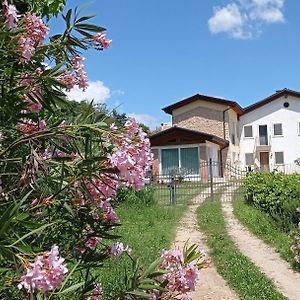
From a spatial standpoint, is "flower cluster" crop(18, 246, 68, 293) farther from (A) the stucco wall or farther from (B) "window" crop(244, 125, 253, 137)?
(B) "window" crop(244, 125, 253, 137)

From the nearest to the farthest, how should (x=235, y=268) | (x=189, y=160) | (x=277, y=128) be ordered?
1. (x=235, y=268)
2. (x=189, y=160)
3. (x=277, y=128)

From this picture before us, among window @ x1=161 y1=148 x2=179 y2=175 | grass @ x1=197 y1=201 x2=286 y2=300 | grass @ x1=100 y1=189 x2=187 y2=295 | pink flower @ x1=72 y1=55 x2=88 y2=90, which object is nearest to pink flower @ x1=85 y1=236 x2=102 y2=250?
pink flower @ x1=72 y1=55 x2=88 y2=90

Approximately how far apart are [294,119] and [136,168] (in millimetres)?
36258

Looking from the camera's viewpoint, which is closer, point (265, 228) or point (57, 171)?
point (57, 171)

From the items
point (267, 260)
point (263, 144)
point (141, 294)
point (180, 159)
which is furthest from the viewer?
point (263, 144)

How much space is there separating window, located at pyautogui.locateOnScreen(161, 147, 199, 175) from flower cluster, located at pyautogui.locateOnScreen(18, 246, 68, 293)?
2850cm

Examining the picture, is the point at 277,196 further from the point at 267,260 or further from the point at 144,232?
the point at 267,260

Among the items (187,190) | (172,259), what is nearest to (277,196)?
(187,190)

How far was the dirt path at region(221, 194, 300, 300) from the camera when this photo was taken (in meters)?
6.59

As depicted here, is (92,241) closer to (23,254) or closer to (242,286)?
(23,254)

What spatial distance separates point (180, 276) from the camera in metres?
2.01

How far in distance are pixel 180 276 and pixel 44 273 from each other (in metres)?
0.84

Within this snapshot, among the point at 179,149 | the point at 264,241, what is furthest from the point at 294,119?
the point at 264,241

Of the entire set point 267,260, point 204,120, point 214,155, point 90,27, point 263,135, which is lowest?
point 267,260
